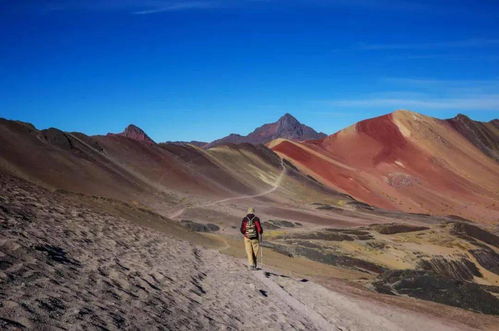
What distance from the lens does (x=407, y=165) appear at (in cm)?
8188

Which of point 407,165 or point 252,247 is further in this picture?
point 407,165

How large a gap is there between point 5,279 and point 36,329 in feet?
4.95

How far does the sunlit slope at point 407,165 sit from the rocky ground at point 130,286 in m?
58.0

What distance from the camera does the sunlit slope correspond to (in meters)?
70.5

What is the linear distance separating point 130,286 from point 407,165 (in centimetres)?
8074

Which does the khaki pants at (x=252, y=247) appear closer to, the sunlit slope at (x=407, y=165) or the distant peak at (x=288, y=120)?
the sunlit slope at (x=407, y=165)

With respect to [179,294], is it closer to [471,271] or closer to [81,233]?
[81,233]

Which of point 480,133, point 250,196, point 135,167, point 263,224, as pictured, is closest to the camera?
point 263,224

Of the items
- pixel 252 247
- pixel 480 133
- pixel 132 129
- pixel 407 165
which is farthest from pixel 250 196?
pixel 480 133

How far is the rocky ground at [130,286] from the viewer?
5.96 m

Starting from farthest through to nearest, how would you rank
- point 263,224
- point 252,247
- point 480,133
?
1. point 480,133
2. point 263,224
3. point 252,247

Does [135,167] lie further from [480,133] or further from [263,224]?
[480,133]

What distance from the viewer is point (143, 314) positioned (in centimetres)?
668

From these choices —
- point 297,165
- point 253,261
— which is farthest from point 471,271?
point 297,165
